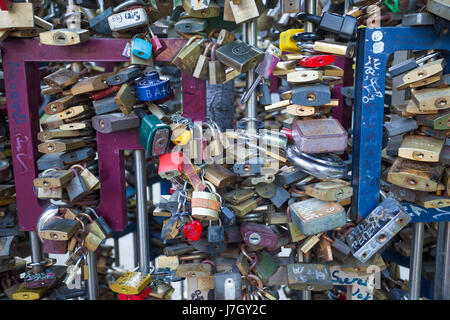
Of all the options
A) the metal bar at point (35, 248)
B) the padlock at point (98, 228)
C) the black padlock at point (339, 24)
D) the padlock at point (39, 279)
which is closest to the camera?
the black padlock at point (339, 24)

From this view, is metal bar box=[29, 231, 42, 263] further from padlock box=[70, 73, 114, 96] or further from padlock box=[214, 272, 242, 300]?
padlock box=[214, 272, 242, 300]

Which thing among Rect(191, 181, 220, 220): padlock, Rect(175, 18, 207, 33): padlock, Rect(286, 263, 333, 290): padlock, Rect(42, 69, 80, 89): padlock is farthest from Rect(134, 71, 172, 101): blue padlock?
Rect(286, 263, 333, 290): padlock

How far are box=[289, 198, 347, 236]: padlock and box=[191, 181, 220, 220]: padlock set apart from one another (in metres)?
0.38

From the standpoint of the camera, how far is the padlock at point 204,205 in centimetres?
179

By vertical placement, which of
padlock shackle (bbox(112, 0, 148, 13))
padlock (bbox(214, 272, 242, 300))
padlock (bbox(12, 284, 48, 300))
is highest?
padlock shackle (bbox(112, 0, 148, 13))

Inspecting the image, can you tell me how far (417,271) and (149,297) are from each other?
1.48 m

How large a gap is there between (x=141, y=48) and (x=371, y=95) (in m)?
1.10

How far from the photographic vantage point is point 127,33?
197cm

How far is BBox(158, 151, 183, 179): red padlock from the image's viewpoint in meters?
1.82

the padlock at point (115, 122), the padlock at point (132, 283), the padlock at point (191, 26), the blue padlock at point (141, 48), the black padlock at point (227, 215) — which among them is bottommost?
the padlock at point (132, 283)

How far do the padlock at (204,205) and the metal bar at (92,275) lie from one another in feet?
2.68

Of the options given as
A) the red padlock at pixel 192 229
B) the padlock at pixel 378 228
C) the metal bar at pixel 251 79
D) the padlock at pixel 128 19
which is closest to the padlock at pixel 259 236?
the red padlock at pixel 192 229

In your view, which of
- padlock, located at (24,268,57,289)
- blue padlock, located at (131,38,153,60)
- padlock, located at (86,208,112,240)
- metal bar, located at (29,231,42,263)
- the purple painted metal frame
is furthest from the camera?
metal bar, located at (29,231,42,263)

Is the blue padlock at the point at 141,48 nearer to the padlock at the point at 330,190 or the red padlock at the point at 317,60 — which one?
the red padlock at the point at 317,60
